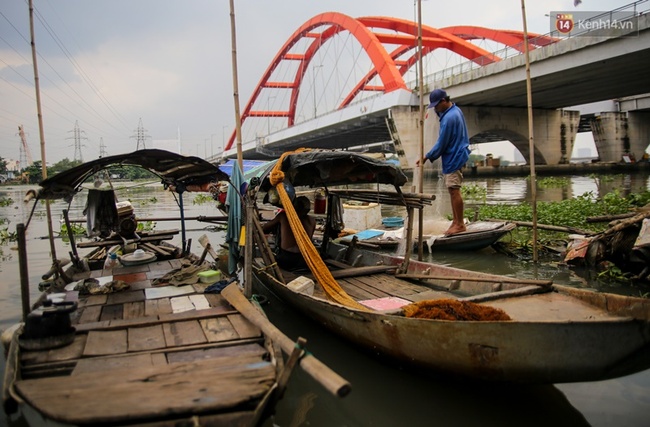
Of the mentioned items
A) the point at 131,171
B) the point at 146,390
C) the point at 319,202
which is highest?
the point at 131,171

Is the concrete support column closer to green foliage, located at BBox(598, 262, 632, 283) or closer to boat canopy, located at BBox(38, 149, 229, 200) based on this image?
green foliage, located at BBox(598, 262, 632, 283)

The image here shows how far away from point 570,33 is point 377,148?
33898 mm

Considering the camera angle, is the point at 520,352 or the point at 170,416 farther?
the point at 520,352

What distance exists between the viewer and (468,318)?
134 inches

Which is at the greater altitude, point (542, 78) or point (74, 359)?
point (542, 78)

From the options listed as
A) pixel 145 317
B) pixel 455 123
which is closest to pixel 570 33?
pixel 455 123

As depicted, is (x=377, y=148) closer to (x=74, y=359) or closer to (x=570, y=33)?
(x=570, y=33)

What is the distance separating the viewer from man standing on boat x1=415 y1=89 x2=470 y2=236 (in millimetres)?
7820

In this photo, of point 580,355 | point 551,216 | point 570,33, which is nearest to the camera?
point 580,355

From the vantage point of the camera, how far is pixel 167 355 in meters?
3.18

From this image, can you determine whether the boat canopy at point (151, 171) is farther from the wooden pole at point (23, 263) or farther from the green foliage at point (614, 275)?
the green foliage at point (614, 275)

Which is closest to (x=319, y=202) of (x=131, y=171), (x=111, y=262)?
(x=111, y=262)

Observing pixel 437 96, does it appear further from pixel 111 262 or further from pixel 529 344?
pixel 111 262

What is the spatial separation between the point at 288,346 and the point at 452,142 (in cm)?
618
